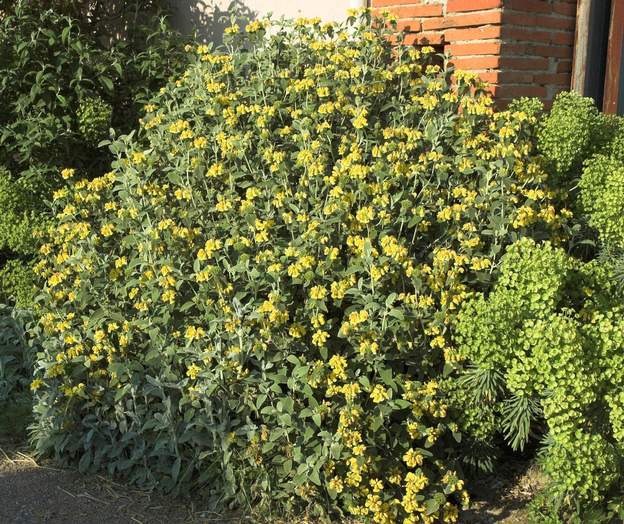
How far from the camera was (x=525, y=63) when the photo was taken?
4754 millimetres

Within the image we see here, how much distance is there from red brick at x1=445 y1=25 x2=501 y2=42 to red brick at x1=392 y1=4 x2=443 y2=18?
0.16 m

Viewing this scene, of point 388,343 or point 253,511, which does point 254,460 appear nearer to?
point 253,511

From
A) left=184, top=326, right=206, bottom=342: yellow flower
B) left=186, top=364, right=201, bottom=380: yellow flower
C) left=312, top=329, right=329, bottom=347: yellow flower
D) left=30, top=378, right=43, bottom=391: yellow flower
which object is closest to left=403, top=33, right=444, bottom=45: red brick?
left=312, top=329, right=329, bottom=347: yellow flower

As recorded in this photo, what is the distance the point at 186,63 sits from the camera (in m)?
5.62

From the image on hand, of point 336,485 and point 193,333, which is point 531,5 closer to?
point 193,333

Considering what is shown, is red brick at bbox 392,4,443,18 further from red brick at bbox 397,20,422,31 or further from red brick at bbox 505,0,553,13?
red brick at bbox 505,0,553,13

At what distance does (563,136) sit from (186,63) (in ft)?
8.98

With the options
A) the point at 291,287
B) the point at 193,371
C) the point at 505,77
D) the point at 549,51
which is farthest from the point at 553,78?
the point at 193,371

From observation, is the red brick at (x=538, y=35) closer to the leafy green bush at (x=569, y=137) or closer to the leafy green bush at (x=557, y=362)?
the leafy green bush at (x=569, y=137)

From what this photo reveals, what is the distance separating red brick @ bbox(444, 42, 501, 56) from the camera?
4.56 m

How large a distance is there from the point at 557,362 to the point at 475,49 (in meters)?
2.21

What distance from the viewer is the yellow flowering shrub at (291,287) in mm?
3404

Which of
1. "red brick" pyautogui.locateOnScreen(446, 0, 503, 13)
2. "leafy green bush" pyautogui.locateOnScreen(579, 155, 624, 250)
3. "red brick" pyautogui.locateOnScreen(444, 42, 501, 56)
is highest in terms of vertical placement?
"red brick" pyautogui.locateOnScreen(446, 0, 503, 13)

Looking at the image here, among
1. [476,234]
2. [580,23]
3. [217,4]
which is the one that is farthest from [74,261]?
[580,23]
